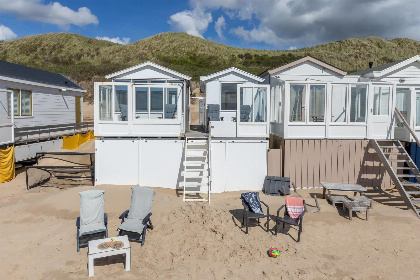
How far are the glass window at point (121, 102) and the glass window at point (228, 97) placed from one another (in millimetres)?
5116

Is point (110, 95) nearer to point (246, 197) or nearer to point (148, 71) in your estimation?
point (148, 71)

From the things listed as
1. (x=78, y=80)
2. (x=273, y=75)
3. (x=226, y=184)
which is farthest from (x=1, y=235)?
(x=78, y=80)

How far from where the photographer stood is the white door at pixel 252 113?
12.0 metres

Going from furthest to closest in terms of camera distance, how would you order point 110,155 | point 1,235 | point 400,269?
point 110,155 → point 1,235 → point 400,269

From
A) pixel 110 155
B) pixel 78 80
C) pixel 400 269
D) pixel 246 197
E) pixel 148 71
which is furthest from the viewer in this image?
pixel 78 80

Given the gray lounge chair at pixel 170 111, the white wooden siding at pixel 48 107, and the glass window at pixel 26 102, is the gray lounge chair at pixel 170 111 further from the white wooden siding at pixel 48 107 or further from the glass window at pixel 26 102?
the glass window at pixel 26 102

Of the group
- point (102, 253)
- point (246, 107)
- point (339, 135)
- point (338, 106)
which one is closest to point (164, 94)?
point (246, 107)

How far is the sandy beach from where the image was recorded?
5.94 meters

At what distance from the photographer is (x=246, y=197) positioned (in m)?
8.09

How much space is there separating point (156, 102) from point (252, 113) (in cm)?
426

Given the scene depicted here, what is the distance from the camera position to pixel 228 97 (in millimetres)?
15414

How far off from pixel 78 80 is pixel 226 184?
112 ft

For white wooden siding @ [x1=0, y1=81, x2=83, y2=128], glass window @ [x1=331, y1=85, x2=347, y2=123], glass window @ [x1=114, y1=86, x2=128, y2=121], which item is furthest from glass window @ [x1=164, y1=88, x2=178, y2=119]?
white wooden siding @ [x1=0, y1=81, x2=83, y2=128]

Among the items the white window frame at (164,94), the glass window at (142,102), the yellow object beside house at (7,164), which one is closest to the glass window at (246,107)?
the white window frame at (164,94)
